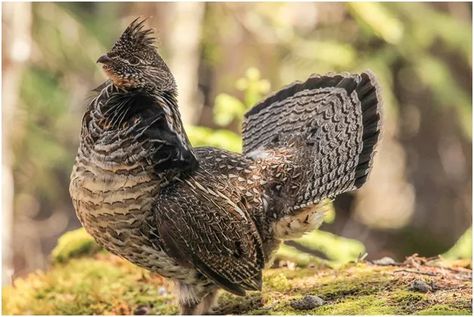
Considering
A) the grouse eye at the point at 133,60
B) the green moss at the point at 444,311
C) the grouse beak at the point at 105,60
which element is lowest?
the green moss at the point at 444,311

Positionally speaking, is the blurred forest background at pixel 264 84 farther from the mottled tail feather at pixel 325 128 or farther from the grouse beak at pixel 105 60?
the grouse beak at pixel 105 60

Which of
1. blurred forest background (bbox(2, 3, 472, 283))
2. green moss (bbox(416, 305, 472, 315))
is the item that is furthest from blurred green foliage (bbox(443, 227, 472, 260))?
green moss (bbox(416, 305, 472, 315))

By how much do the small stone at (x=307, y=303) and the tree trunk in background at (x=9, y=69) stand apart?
12.1 feet

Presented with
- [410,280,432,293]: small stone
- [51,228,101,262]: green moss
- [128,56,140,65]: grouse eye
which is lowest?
[410,280,432,293]: small stone

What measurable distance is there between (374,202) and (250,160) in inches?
367

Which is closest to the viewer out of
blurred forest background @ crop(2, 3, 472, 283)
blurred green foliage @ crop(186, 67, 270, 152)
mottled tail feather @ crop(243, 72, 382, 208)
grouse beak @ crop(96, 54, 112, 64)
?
grouse beak @ crop(96, 54, 112, 64)

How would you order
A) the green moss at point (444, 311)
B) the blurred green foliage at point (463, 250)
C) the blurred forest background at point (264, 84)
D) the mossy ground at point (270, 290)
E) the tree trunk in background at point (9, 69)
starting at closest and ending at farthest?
the green moss at point (444, 311)
the mossy ground at point (270, 290)
the blurred green foliage at point (463, 250)
the tree trunk in background at point (9, 69)
the blurred forest background at point (264, 84)

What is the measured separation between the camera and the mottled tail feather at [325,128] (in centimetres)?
399

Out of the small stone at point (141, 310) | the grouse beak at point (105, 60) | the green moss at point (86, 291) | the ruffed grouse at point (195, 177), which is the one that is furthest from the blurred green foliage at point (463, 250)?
the grouse beak at point (105, 60)

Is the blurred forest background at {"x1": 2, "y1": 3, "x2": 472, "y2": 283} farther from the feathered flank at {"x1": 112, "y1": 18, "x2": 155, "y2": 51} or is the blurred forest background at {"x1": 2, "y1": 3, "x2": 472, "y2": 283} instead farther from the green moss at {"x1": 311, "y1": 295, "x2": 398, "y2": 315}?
the green moss at {"x1": 311, "y1": 295, "x2": 398, "y2": 315}

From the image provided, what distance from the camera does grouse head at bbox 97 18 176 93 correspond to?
144 inches

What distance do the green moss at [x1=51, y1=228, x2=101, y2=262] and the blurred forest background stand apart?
0.87 metres

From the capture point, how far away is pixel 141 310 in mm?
4324

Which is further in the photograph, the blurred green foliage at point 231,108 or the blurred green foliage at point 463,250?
the blurred green foliage at point 463,250
